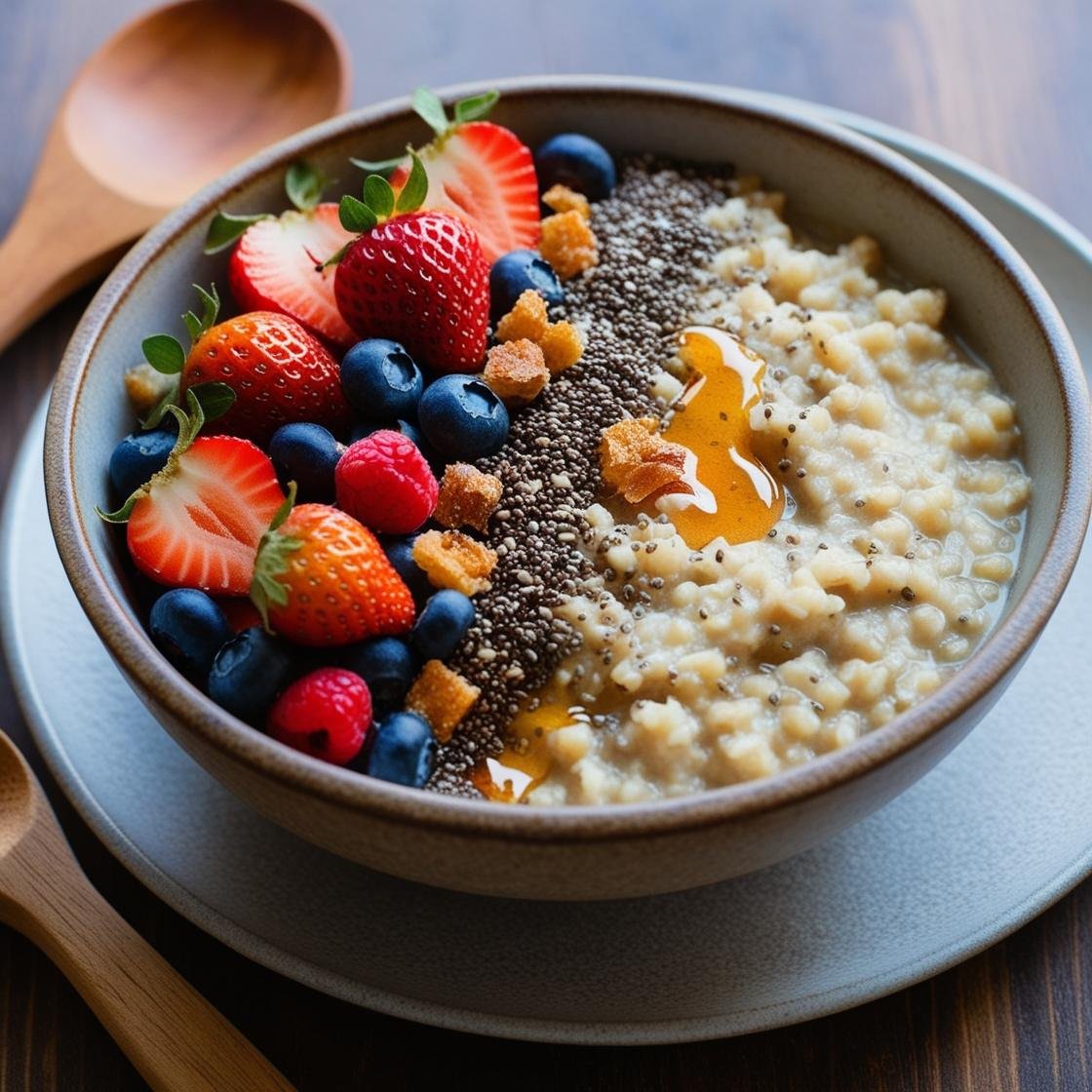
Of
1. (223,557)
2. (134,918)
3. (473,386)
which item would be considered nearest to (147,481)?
(223,557)

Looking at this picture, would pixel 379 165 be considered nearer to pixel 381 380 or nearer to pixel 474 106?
pixel 474 106

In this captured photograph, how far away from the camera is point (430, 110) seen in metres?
2.04

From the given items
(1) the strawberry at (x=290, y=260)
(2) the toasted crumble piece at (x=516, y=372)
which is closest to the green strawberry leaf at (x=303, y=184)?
(1) the strawberry at (x=290, y=260)

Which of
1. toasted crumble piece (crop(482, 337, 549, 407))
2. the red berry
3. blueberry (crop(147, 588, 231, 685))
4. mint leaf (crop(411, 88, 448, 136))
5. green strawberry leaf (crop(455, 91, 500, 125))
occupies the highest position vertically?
green strawberry leaf (crop(455, 91, 500, 125))

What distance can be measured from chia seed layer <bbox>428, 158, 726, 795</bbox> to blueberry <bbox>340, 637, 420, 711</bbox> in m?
0.08

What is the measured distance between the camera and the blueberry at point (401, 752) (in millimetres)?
1544

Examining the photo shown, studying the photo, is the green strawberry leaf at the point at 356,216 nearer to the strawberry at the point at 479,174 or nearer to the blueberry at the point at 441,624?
the strawberry at the point at 479,174

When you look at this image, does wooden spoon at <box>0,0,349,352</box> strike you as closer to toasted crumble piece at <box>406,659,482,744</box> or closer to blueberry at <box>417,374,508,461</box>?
blueberry at <box>417,374,508,461</box>

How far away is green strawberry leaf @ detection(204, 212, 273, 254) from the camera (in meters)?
1.98

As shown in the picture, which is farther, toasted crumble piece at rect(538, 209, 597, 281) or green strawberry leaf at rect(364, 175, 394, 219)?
toasted crumble piece at rect(538, 209, 597, 281)

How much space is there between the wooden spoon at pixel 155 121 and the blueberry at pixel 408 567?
105cm

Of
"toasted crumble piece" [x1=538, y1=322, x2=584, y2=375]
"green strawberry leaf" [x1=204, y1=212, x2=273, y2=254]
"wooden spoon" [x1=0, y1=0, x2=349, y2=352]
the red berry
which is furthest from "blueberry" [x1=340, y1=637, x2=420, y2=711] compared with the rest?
"wooden spoon" [x1=0, y1=0, x2=349, y2=352]

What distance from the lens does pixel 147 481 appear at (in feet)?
5.82

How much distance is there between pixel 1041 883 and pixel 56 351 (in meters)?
1.88
